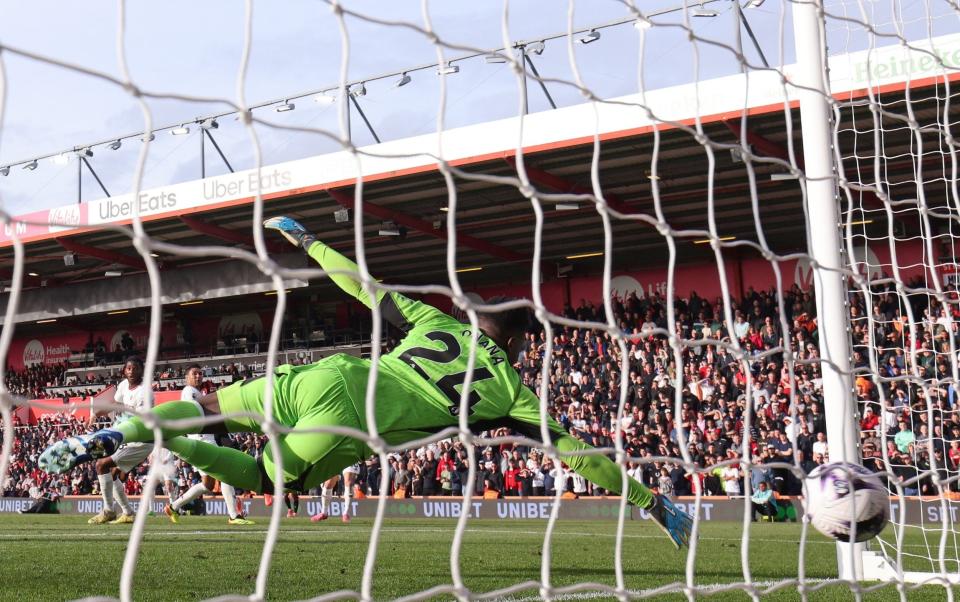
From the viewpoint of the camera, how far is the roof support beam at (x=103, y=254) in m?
22.7

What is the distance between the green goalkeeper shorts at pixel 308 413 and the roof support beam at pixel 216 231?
16681 millimetres

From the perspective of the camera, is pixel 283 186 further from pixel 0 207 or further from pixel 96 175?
pixel 0 207

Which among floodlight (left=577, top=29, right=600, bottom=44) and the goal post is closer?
the goal post

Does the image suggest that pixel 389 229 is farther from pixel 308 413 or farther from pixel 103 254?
pixel 308 413

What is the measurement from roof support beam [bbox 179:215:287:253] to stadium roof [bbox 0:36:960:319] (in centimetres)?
4

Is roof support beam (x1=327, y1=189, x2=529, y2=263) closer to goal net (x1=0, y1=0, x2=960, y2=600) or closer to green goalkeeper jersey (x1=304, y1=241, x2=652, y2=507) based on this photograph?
goal net (x1=0, y1=0, x2=960, y2=600)

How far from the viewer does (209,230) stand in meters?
20.9

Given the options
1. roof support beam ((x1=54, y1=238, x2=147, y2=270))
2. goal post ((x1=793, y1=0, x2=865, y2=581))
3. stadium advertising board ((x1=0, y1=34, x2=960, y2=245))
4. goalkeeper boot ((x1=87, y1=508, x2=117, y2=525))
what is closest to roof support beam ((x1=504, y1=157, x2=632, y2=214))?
stadium advertising board ((x1=0, y1=34, x2=960, y2=245))

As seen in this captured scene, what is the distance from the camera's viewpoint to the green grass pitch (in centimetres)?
578

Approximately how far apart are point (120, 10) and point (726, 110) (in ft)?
46.1

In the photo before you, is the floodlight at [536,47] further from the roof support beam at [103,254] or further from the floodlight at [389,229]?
the roof support beam at [103,254]

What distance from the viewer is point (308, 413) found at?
4488 millimetres

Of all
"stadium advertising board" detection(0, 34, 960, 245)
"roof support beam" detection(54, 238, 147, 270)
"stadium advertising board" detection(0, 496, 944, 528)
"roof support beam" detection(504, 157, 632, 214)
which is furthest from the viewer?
"roof support beam" detection(54, 238, 147, 270)

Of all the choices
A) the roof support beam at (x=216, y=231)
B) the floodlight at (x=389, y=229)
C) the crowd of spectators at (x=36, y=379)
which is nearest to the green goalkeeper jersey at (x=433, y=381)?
the floodlight at (x=389, y=229)
